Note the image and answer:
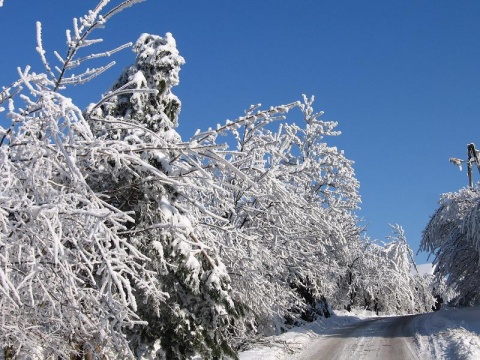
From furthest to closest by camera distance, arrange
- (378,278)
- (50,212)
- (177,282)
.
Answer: (378,278)
(177,282)
(50,212)

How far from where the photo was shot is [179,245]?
6.95m

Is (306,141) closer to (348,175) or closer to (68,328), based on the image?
(348,175)

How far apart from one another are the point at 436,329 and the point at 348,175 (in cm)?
951

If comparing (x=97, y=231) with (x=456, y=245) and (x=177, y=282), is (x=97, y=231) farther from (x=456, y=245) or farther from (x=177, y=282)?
(x=456, y=245)

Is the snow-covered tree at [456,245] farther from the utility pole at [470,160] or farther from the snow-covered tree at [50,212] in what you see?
the snow-covered tree at [50,212]

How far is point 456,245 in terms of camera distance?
24.0 meters

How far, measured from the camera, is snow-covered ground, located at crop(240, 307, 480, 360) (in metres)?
13.1

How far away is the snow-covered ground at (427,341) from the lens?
13.1 metres

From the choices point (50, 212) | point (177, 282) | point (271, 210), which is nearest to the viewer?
point (50, 212)

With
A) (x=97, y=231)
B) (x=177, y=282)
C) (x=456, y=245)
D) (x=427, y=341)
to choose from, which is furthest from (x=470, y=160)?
(x=97, y=231)

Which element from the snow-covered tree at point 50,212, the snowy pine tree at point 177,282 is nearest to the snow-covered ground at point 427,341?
the snowy pine tree at point 177,282

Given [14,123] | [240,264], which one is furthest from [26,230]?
[240,264]

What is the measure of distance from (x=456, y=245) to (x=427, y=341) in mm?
9694

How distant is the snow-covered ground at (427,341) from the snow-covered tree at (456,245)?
9.00 feet
